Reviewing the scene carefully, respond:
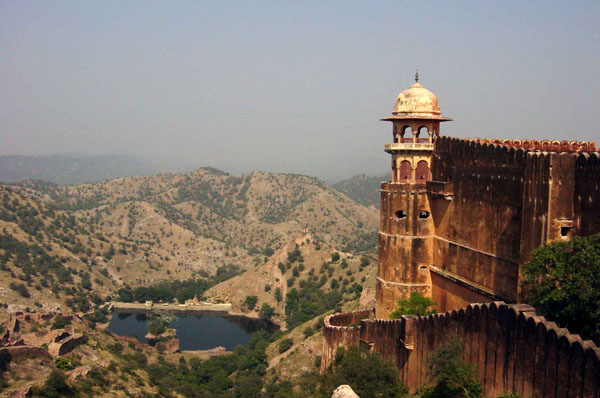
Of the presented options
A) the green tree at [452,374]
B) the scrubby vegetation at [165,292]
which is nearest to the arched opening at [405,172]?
the green tree at [452,374]

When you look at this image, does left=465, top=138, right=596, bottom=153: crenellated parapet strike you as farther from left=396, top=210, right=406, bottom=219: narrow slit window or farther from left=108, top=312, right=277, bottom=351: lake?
left=108, top=312, right=277, bottom=351: lake

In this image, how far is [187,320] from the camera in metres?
96.4

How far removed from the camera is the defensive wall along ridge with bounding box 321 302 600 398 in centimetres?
1459

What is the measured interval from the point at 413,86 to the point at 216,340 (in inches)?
2518

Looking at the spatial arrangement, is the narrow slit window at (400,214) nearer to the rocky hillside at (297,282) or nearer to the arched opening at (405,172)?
the arched opening at (405,172)

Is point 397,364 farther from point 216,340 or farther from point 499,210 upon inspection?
point 216,340

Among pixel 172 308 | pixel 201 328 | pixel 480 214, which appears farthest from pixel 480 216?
pixel 172 308

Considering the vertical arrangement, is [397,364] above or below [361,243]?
above

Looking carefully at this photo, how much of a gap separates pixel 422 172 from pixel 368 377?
1117 centimetres

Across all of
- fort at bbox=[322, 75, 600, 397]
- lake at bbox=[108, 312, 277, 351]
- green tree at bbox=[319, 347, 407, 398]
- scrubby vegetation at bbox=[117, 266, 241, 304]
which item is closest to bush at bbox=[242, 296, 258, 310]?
lake at bbox=[108, 312, 277, 351]

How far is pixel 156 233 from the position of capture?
148 metres

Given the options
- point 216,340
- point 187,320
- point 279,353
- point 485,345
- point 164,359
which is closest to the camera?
point 485,345

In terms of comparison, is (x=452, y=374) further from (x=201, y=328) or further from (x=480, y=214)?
(x=201, y=328)

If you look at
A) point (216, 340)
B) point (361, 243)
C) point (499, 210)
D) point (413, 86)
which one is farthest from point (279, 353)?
point (361, 243)
